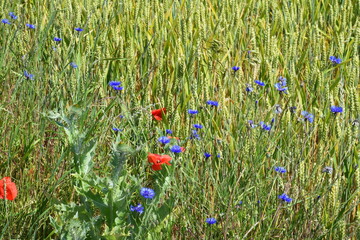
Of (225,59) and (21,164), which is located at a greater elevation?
(225,59)

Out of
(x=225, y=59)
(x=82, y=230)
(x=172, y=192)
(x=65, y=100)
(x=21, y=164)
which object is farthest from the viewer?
(x=225, y=59)

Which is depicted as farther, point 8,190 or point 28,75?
point 28,75

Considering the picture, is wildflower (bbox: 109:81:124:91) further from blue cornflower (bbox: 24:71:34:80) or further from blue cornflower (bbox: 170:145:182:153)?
blue cornflower (bbox: 170:145:182:153)

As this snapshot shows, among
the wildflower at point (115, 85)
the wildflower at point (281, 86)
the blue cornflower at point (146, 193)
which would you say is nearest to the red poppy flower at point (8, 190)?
the blue cornflower at point (146, 193)

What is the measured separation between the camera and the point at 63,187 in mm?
1785

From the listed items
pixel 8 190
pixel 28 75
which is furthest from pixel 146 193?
pixel 28 75

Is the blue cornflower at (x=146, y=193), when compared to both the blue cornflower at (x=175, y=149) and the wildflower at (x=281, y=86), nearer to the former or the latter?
the blue cornflower at (x=175, y=149)

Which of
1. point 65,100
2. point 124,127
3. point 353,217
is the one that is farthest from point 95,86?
point 353,217

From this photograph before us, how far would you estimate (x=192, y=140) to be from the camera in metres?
1.81

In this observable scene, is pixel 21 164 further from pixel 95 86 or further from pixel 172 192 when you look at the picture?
pixel 172 192

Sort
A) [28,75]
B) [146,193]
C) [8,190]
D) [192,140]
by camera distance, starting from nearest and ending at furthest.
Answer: [146,193] → [8,190] → [192,140] → [28,75]

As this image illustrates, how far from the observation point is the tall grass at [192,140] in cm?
154

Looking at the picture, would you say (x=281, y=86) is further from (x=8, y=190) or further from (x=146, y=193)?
(x=8, y=190)

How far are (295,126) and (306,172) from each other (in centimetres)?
26
